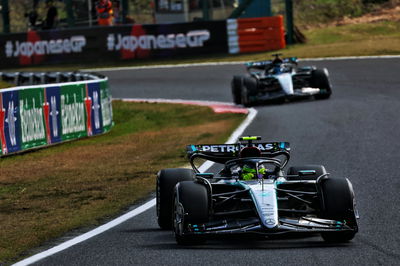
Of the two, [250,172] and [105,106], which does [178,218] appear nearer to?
[250,172]

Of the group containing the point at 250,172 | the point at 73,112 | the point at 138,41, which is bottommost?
the point at 138,41

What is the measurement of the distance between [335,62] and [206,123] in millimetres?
11590

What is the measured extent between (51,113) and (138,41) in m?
19.0

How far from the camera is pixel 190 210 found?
855 cm

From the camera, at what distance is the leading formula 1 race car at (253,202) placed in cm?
838

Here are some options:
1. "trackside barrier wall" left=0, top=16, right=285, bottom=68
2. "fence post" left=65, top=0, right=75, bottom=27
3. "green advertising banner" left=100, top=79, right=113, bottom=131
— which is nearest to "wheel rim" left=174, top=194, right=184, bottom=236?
"green advertising banner" left=100, top=79, right=113, bottom=131

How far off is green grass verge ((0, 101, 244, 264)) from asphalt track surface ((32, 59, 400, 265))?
2.36 feet

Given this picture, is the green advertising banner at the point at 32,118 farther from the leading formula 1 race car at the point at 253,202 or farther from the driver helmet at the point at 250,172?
the driver helmet at the point at 250,172

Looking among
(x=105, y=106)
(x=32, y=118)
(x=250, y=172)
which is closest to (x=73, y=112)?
(x=32, y=118)

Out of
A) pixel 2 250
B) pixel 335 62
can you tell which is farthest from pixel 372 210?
pixel 335 62

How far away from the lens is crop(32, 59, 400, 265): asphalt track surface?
26.1ft

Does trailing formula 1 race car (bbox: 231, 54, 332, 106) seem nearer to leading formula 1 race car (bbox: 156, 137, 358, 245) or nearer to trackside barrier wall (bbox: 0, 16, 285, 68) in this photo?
trackside barrier wall (bbox: 0, 16, 285, 68)

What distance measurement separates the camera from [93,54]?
38.8 m

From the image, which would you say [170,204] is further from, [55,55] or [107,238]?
[55,55]
